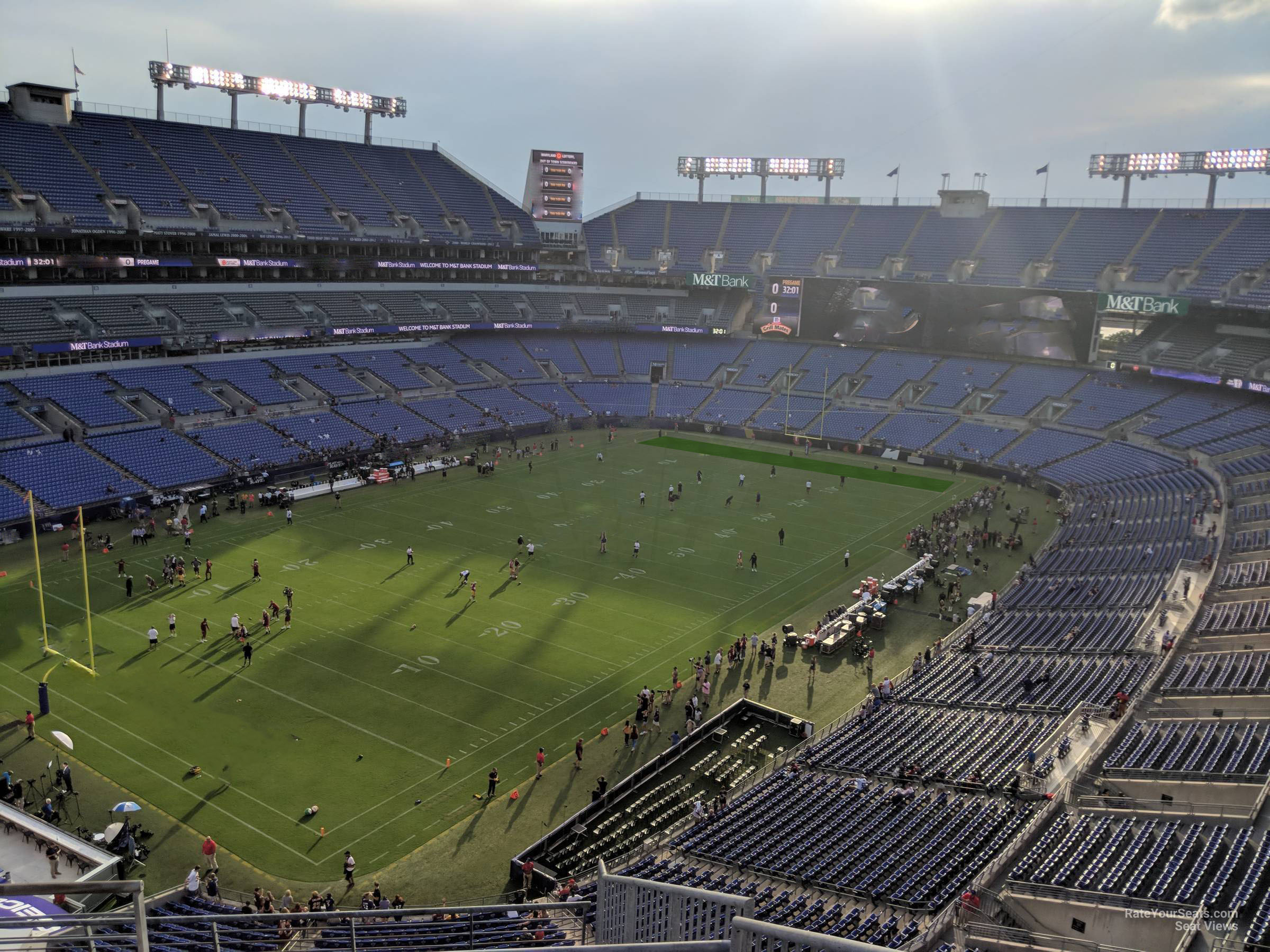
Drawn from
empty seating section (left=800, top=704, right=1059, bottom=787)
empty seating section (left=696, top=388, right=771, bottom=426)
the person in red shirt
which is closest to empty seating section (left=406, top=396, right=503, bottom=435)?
empty seating section (left=696, top=388, right=771, bottom=426)

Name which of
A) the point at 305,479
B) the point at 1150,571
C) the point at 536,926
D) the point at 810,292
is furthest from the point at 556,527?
the point at 810,292

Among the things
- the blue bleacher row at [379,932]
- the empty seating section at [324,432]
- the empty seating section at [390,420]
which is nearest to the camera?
the blue bleacher row at [379,932]

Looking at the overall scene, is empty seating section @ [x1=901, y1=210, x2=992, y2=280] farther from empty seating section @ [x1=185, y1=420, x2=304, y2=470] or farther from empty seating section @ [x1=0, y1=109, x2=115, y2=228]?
empty seating section @ [x1=0, y1=109, x2=115, y2=228]

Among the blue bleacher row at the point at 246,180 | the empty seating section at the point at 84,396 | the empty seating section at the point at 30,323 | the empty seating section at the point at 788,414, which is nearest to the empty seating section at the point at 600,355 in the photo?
the blue bleacher row at the point at 246,180

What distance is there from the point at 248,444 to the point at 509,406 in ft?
65.8

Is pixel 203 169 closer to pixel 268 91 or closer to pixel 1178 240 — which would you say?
pixel 268 91

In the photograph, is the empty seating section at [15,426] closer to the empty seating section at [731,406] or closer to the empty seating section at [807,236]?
the empty seating section at [731,406]

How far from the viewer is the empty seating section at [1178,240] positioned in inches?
2618

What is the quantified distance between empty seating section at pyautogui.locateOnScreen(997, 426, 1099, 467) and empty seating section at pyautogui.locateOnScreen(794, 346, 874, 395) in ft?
53.1

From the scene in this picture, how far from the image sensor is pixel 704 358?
80625 mm

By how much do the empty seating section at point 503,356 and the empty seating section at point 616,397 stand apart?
368 centimetres

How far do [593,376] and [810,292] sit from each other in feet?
61.9

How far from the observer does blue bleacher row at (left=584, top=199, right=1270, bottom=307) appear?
66.4m

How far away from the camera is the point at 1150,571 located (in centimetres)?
3612
